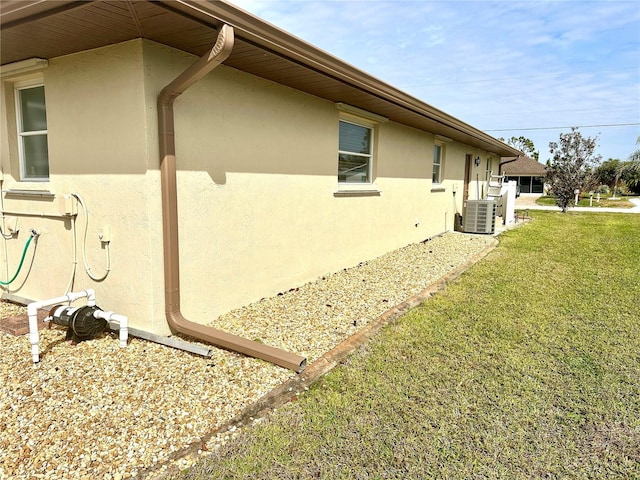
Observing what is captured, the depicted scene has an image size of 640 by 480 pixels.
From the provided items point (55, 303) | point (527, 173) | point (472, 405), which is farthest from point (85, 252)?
point (527, 173)

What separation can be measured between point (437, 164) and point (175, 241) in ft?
29.6

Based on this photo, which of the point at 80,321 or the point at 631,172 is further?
the point at 631,172

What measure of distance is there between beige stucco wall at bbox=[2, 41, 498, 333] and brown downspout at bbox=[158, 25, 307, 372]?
0.26 ft

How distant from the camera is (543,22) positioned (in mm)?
11898

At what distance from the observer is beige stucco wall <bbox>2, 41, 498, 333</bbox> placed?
148 inches

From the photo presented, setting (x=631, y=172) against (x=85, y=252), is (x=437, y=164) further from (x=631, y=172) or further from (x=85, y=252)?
(x=631, y=172)

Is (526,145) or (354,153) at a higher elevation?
(526,145)

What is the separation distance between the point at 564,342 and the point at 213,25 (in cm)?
438

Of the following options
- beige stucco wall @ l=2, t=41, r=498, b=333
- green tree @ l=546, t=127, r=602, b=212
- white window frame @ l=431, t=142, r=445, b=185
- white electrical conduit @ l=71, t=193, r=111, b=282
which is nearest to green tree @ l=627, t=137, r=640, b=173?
green tree @ l=546, t=127, r=602, b=212

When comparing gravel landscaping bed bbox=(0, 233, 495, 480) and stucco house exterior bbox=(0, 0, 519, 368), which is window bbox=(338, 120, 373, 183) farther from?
gravel landscaping bed bbox=(0, 233, 495, 480)

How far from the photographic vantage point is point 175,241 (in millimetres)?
3898

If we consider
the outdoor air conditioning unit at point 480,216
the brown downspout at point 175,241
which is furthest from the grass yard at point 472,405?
the outdoor air conditioning unit at point 480,216

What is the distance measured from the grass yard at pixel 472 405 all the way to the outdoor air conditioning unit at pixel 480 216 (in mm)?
6669

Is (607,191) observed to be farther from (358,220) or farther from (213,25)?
(213,25)
